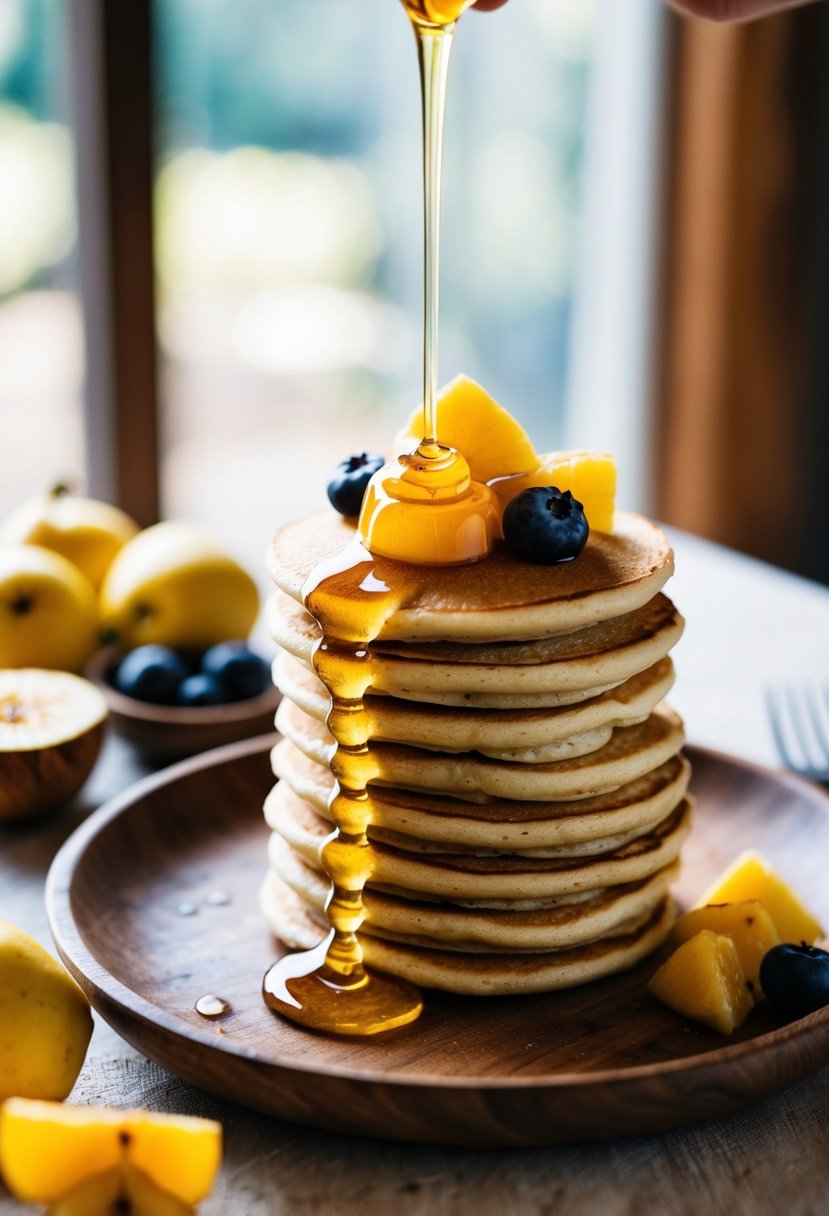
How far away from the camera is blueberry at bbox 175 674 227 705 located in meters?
1.94

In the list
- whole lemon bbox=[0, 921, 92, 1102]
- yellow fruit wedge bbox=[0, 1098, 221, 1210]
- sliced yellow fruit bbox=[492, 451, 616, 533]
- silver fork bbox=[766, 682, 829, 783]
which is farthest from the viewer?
silver fork bbox=[766, 682, 829, 783]

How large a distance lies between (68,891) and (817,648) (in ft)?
4.92

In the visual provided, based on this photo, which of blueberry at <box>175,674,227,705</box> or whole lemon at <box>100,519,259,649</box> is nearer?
blueberry at <box>175,674,227,705</box>

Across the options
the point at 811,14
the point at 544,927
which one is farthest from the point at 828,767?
the point at 811,14

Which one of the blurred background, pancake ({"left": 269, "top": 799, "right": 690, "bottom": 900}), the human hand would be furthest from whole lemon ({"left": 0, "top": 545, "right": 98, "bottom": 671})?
the blurred background

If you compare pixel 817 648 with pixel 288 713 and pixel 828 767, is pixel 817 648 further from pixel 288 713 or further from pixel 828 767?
pixel 288 713

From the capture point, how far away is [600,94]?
14.4ft

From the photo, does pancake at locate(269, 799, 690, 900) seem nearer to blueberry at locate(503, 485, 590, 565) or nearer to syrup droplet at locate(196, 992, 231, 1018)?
syrup droplet at locate(196, 992, 231, 1018)

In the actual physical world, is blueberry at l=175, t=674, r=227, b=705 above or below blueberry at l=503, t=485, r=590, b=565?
below

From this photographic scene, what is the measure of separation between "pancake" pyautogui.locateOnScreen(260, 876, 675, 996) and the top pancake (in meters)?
0.32

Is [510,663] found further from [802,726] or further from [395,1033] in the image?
[802,726]

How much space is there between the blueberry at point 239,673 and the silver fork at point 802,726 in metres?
0.74

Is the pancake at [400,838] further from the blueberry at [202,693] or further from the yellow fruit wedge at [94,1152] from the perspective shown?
the blueberry at [202,693]

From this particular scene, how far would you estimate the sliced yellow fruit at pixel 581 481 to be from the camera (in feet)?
4.40
